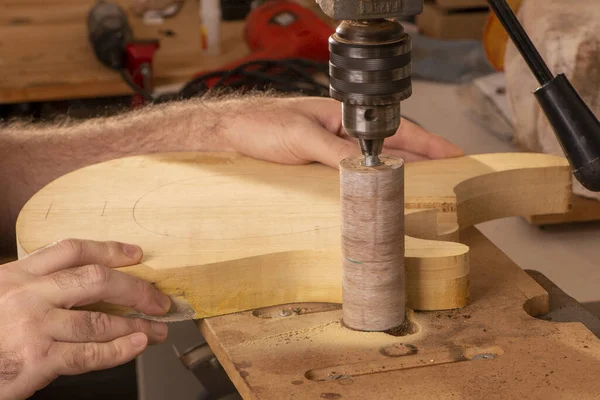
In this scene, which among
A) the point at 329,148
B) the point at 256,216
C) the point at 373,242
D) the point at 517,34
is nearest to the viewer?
the point at 517,34

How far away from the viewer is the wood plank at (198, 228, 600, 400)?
0.73 meters

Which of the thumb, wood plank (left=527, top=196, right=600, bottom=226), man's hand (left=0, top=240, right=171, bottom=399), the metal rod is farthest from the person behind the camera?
wood plank (left=527, top=196, right=600, bottom=226)

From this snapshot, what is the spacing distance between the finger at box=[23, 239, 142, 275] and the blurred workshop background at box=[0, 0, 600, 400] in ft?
0.83

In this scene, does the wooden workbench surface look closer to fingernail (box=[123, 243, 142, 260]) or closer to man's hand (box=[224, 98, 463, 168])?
man's hand (box=[224, 98, 463, 168])

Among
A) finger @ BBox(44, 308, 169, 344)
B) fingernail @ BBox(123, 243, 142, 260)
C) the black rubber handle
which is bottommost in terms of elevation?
finger @ BBox(44, 308, 169, 344)

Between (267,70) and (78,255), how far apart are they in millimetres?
1002

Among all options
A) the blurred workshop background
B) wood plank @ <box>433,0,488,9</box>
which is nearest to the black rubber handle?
the blurred workshop background

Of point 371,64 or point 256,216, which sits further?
point 256,216

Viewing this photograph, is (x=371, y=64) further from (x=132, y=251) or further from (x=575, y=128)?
(x=132, y=251)

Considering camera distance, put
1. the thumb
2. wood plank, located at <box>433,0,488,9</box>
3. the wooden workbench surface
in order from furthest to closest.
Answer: wood plank, located at <box>433,0,488,9</box>, the wooden workbench surface, the thumb

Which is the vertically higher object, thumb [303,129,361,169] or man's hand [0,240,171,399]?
thumb [303,129,361,169]

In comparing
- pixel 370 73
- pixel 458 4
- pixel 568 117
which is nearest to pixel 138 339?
pixel 370 73

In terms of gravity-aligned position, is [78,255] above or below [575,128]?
below

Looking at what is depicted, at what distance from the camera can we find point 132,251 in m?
0.86
